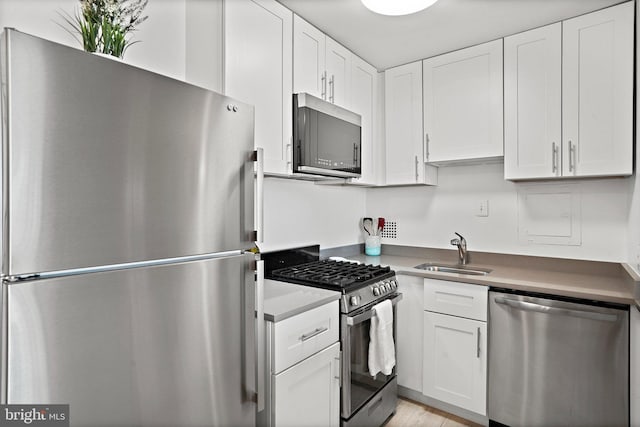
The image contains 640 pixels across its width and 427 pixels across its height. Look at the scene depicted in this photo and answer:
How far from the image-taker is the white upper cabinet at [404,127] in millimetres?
2598

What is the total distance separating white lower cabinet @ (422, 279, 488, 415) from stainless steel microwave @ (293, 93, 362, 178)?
958 millimetres

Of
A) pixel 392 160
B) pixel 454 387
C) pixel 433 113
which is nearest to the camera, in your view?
pixel 454 387

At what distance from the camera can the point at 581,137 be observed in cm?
199

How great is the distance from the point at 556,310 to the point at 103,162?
2.12 metres

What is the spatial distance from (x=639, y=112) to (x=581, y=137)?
0.87 ft

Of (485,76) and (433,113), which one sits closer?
(485,76)

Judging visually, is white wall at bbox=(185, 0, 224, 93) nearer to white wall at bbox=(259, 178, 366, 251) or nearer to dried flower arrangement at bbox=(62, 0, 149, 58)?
dried flower arrangement at bbox=(62, 0, 149, 58)

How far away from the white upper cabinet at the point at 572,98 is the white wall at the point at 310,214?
1244 mm

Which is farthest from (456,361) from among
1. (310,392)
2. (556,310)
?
(310,392)

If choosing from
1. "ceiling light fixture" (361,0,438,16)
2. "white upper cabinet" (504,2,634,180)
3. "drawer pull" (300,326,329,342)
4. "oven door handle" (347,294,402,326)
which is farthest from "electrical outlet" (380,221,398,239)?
"ceiling light fixture" (361,0,438,16)

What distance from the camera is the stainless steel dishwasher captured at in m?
1.66

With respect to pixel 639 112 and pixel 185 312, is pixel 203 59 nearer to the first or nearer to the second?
pixel 185 312

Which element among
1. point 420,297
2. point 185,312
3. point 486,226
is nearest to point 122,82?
point 185,312

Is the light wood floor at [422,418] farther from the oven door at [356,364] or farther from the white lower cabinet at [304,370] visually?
the white lower cabinet at [304,370]
